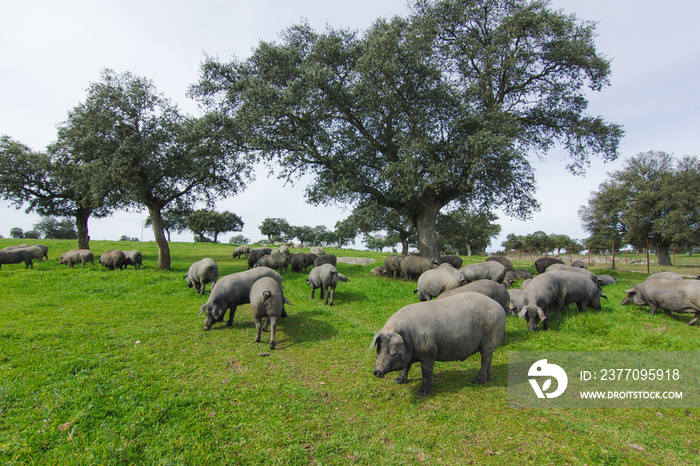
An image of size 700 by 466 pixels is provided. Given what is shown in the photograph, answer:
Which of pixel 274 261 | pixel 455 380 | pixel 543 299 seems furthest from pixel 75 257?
pixel 543 299

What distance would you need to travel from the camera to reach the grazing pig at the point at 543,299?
32.1 feet

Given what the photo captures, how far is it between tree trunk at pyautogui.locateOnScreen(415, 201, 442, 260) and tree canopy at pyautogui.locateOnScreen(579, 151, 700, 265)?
93.9 ft

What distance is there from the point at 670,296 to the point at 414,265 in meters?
11.5

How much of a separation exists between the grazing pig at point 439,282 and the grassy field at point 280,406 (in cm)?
275

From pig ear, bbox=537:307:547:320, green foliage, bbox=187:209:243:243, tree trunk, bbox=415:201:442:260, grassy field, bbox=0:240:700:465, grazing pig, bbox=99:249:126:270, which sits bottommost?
grassy field, bbox=0:240:700:465

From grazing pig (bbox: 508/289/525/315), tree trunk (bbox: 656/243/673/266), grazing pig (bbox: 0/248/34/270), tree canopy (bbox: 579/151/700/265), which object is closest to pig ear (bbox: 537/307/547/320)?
grazing pig (bbox: 508/289/525/315)

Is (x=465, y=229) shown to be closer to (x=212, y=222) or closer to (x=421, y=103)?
(x=421, y=103)

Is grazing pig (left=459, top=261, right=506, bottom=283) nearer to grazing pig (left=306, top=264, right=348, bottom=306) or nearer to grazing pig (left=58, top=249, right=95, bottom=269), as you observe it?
grazing pig (left=306, top=264, right=348, bottom=306)

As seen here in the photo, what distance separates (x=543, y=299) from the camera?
407 inches

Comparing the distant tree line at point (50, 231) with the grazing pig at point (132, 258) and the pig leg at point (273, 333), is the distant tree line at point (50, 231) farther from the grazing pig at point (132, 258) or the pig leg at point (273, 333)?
the pig leg at point (273, 333)

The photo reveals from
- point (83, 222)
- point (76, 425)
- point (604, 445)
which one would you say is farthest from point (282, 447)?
point (83, 222)

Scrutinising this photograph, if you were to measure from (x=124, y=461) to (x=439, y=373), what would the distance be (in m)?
5.64

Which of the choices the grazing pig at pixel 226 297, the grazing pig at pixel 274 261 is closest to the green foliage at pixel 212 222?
the grazing pig at pixel 274 261

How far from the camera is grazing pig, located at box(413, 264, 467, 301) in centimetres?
1227
